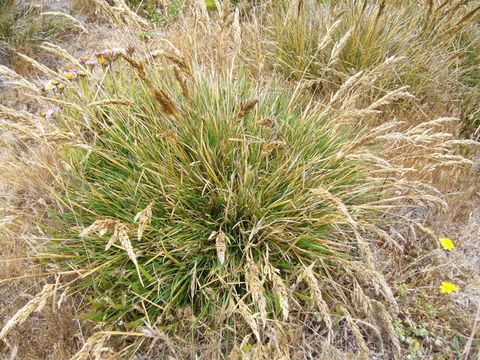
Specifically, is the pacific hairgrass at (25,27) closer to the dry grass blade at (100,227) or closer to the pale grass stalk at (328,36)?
the pale grass stalk at (328,36)

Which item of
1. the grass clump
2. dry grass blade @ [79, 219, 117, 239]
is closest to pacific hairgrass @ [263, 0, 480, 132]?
the grass clump

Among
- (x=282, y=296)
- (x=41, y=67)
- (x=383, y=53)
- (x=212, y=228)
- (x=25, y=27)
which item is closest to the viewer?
(x=282, y=296)

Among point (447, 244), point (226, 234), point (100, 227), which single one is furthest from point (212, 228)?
point (447, 244)

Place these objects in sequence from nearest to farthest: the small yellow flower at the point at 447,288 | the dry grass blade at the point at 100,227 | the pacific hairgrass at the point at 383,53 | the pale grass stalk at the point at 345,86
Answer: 1. the dry grass blade at the point at 100,227
2. the pale grass stalk at the point at 345,86
3. the small yellow flower at the point at 447,288
4. the pacific hairgrass at the point at 383,53

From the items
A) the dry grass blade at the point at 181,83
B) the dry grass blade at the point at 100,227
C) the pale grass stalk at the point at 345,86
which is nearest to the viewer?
the dry grass blade at the point at 100,227

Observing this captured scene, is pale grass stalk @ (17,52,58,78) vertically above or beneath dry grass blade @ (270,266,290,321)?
above

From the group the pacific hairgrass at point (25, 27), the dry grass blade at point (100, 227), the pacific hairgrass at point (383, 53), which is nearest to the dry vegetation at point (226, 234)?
the dry grass blade at point (100, 227)

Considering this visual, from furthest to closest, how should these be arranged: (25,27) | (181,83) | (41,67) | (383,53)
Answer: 1. (25,27)
2. (383,53)
3. (41,67)
4. (181,83)

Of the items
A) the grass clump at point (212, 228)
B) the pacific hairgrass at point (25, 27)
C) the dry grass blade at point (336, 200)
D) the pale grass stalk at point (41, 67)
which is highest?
the dry grass blade at point (336, 200)

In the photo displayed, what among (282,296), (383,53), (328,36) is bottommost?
(282,296)

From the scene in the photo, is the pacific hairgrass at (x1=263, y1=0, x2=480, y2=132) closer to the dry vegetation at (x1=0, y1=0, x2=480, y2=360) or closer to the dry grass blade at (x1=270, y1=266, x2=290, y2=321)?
the dry vegetation at (x1=0, y1=0, x2=480, y2=360)

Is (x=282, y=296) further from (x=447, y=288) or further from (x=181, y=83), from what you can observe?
(x=447, y=288)

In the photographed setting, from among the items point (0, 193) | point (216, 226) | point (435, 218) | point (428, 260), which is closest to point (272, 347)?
point (216, 226)

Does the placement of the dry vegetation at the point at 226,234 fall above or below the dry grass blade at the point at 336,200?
below
